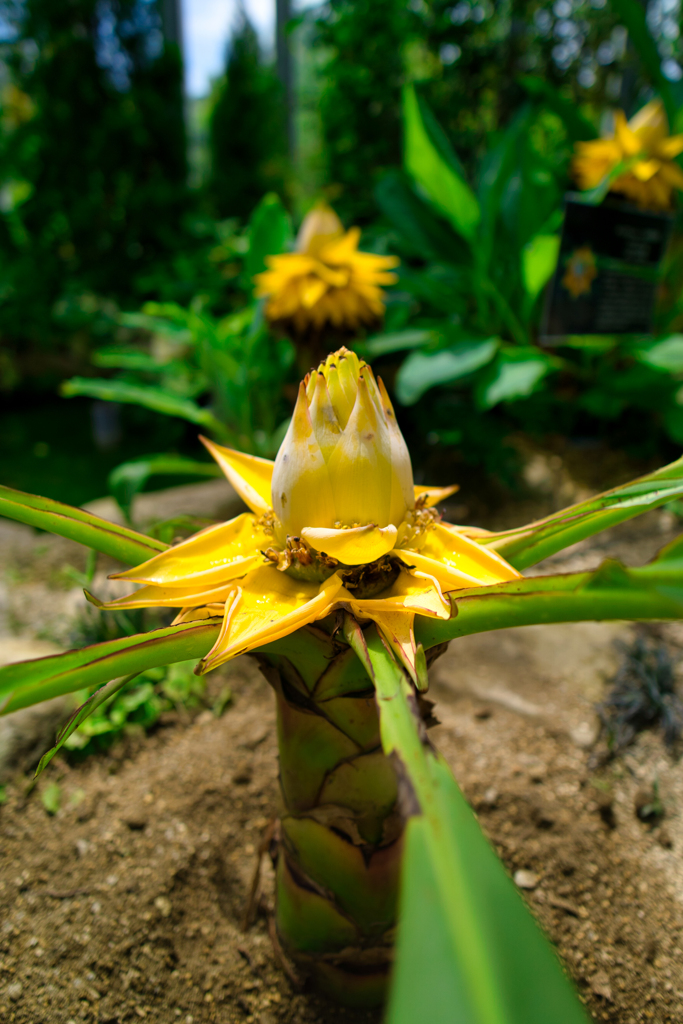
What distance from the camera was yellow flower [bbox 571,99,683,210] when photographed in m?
1.92

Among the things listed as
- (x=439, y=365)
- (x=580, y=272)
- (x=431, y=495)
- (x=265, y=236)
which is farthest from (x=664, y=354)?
(x=431, y=495)

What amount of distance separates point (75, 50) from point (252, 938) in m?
4.92

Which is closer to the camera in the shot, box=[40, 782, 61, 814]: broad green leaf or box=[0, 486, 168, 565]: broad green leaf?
box=[0, 486, 168, 565]: broad green leaf

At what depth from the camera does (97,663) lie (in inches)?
14.1

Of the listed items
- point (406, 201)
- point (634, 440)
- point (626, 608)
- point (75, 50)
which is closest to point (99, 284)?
point (75, 50)

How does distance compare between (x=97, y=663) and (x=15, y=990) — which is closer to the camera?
(x=97, y=663)

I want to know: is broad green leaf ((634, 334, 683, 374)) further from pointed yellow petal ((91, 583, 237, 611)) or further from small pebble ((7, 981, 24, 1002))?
small pebble ((7, 981, 24, 1002))

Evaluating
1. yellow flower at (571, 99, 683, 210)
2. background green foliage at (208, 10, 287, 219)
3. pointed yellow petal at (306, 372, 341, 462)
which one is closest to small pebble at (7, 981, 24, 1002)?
pointed yellow petal at (306, 372, 341, 462)

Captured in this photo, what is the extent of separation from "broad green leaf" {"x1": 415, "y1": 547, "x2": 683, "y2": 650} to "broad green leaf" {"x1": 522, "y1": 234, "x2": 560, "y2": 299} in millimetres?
1724

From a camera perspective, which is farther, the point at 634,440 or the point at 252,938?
the point at 634,440

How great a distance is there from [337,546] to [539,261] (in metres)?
1.74

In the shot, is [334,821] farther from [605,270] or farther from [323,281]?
[605,270]

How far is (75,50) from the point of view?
3787mm

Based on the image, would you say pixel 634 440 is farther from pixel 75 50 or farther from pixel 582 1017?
pixel 75 50
